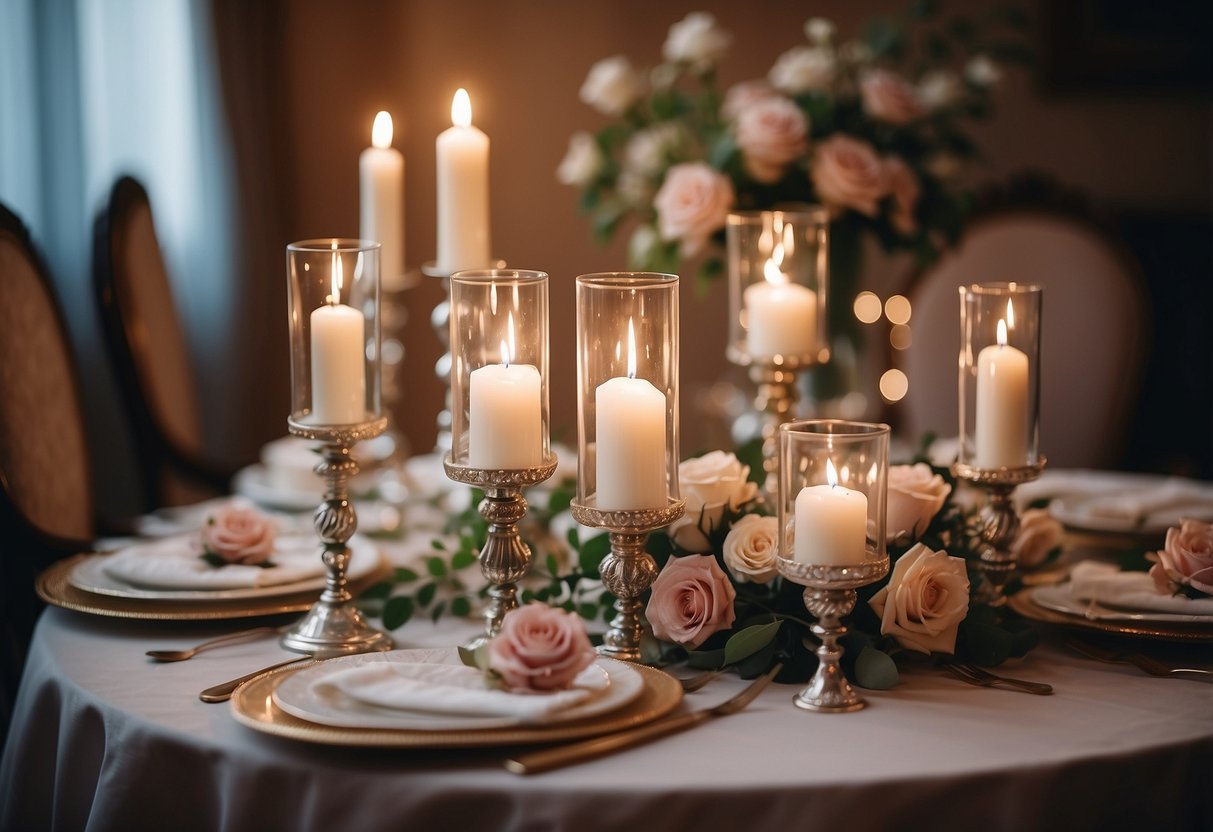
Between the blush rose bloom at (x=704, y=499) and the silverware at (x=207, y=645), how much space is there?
45 cm

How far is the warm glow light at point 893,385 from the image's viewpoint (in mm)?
2933

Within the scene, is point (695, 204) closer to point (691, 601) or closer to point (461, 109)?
point (461, 109)

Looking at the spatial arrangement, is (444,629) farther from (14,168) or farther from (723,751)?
(14,168)

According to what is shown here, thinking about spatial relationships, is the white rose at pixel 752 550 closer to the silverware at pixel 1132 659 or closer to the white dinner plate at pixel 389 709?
the white dinner plate at pixel 389 709

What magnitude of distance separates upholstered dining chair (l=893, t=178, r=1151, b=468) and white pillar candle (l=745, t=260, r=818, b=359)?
107 cm

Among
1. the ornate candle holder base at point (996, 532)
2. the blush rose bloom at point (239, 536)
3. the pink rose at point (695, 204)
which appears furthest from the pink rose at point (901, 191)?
the blush rose bloom at point (239, 536)

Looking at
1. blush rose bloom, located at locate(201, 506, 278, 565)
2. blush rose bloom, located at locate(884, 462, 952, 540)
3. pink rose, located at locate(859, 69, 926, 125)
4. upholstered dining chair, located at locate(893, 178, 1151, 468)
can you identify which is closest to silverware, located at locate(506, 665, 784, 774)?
blush rose bloom, located at locate(884, 462, 952, 540)

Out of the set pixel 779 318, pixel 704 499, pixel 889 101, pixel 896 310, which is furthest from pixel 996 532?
pixel 896 310

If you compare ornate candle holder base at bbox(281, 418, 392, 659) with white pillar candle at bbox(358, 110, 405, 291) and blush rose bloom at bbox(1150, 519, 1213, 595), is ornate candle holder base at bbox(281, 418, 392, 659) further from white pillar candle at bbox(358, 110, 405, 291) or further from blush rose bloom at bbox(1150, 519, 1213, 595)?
blush rose bloom at bbox(1150, 519, 1213, 595)

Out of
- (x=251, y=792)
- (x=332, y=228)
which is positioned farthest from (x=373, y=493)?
(x=332, y=228)

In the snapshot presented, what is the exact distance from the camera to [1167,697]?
3.94 ft

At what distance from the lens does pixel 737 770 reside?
1025 mm

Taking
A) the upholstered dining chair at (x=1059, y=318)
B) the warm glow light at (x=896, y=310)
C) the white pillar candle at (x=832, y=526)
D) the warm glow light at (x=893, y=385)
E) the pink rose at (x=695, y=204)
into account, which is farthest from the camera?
the warm glow light at (x=896, y=310)

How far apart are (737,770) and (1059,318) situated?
6.43 ft
